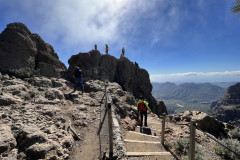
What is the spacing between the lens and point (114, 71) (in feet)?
99.7

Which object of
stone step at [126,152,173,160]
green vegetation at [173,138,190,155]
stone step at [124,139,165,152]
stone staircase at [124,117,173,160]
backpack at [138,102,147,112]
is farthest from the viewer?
backpack at [138,102,147,112]

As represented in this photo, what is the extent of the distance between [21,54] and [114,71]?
62.6ft

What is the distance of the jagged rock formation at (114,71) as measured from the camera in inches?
875

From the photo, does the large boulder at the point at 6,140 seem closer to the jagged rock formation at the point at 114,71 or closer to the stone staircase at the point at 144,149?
the stone staircase at the point at 144,149

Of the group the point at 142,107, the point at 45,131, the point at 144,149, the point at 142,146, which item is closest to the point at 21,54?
the point at 45,131

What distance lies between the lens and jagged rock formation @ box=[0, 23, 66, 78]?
12830mm

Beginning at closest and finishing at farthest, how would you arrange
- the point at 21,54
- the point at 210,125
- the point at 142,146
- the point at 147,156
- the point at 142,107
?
the point at 147,156, the point at 142,146, the point at 142,107, the point at 210,125, the point at 21,54

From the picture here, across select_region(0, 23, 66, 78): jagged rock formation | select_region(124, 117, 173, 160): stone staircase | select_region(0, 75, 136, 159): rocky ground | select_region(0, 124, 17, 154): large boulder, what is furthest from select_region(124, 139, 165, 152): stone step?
select_region(0, 23, 66, 78): jagged rock formation

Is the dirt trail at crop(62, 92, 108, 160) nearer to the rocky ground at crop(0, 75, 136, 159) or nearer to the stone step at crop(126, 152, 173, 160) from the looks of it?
the rocky ground at crop(0, 75, 136, 159)

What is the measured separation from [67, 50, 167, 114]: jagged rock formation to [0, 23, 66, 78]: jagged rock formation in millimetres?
4506

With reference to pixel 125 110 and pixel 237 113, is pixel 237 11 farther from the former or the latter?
pixel 237 113

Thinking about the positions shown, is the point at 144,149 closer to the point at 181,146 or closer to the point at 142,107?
the point at 181,146

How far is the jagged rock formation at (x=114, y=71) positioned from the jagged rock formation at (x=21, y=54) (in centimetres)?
451

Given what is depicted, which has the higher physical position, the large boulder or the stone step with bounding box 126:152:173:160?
the large boulder
